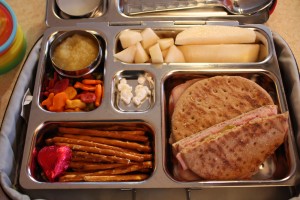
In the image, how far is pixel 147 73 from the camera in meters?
1.14

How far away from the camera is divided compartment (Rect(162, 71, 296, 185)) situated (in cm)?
97

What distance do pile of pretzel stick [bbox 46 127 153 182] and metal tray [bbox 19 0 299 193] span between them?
3 centimetres

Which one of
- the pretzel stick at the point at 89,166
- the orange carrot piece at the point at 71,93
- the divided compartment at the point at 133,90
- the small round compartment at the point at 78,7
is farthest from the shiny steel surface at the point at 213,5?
the pretzel stick at the point at 89,166

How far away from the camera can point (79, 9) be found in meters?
1.31

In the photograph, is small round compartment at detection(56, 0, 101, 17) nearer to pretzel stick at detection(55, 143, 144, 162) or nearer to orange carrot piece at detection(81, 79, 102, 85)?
orange carrot piece at detection(81, 79, 102, 85)

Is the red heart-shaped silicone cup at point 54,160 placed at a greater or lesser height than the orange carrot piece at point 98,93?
lesser

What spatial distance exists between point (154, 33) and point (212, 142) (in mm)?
456

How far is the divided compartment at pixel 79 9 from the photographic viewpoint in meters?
1.29

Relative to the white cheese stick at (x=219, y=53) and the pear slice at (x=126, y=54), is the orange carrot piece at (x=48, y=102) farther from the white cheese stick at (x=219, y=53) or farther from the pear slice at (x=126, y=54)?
the white cheese stick at (x=219, y=53)

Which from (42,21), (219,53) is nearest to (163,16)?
(219,53)

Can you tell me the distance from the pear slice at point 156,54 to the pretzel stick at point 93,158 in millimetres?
354

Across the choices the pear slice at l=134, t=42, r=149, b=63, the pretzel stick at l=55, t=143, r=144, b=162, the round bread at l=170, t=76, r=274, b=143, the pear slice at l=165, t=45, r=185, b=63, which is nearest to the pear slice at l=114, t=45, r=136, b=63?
the pear slice at l=134, t=42, r=149, b=63

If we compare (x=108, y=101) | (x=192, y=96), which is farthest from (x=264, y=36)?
(x=108, y=101)

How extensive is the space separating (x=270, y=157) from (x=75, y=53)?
71 cm
